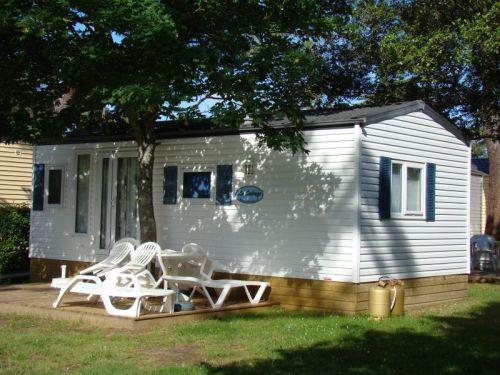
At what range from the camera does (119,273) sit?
10430mm

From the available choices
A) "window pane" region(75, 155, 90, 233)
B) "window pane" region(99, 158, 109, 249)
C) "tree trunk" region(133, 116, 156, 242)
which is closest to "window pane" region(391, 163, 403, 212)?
"tree trunk" region(133, 116, 156, 242)

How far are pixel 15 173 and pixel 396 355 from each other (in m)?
14.3

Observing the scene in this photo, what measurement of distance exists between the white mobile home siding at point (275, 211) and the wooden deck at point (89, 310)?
962 mm

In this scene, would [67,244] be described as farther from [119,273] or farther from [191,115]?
[191,115]

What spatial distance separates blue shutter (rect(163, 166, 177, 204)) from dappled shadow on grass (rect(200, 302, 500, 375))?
509cm

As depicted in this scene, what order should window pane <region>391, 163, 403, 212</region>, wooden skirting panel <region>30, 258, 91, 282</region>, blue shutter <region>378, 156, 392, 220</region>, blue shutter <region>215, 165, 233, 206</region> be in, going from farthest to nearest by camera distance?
wooden skirting panel <region>30, 258, 91, 282</region> < blue shutter <region>215, 165, 233, 206</region> < window pane <region>391, 163, 403, 212</region> < blue shutter <region>378, 156, 392, 220</region>

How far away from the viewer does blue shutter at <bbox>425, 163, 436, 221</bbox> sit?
12.4 m

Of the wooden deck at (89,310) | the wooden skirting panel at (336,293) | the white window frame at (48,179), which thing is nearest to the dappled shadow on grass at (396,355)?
the wooden skirting panel at (336,293)

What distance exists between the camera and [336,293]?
1095 cm

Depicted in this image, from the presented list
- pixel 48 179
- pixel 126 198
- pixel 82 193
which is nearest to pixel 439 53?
pixel 126 198

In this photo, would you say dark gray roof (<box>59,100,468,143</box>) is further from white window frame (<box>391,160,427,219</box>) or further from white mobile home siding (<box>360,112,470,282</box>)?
white window frame (<box>391,160,427,219</box>)

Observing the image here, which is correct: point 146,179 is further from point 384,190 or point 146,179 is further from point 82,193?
point 384,190

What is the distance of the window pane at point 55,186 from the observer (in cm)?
1484

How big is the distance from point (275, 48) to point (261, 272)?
12.4 ft
